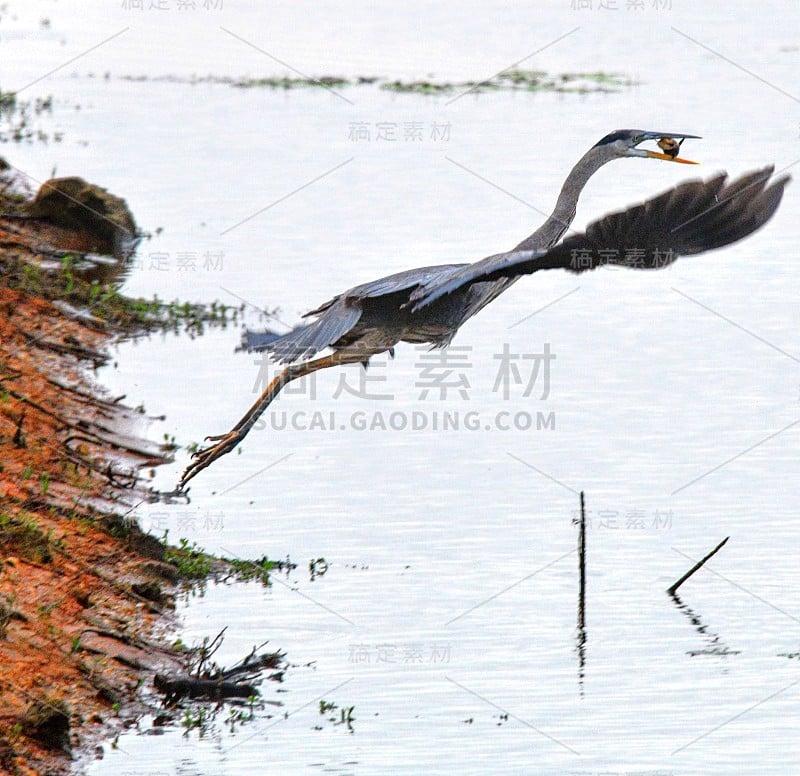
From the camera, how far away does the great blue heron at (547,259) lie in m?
7.04

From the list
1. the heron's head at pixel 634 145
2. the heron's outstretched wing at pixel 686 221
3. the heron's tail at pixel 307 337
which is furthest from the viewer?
the heron's tail at pixel 307 337

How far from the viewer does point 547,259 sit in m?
7.11

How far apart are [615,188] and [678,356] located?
6107mm

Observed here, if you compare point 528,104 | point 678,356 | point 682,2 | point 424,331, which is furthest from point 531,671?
point 682,2

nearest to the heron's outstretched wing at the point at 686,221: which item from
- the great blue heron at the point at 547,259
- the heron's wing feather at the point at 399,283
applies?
the great blue heron at the point at 547,259

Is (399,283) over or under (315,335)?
over

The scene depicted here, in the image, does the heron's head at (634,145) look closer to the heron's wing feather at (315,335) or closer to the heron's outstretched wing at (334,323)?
the heron's outstretched wing at (334,323)

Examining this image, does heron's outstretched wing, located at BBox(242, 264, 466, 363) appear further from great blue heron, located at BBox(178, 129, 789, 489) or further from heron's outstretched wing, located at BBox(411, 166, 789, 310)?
heron's outstretched wing, located at BBox(411, 166, 789, 310)

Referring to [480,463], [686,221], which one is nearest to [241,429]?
[686,221]

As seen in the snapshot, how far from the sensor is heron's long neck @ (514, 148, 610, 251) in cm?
831

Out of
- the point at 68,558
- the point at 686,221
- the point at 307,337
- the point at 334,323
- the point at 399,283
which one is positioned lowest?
the point at 68,558

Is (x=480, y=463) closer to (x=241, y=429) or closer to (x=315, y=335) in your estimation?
(x=241, y=429)

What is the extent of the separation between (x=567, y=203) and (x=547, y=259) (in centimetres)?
134

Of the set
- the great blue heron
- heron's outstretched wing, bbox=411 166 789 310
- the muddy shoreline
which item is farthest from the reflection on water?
heron's outstretched wing, bbox=411 166 789 310
